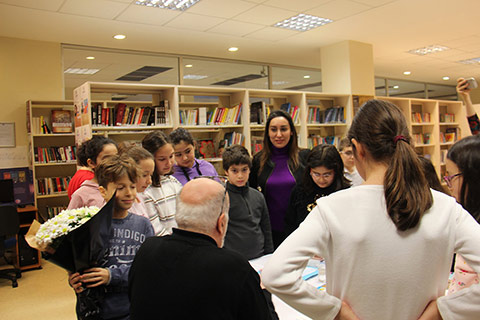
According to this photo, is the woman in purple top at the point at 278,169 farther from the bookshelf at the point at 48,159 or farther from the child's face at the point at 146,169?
the bookshelf at the point at 48,159

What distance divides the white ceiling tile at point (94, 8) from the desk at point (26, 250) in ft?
8.89

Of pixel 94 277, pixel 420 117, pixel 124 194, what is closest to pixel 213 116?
pixel 124 194

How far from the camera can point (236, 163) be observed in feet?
8.57

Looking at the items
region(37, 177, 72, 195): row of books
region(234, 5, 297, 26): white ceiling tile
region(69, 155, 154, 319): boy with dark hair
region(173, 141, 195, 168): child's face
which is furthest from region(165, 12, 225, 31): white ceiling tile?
region(69, 155, 154, 319): boy with dark hair

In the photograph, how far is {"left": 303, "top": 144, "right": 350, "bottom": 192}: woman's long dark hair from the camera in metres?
2.46

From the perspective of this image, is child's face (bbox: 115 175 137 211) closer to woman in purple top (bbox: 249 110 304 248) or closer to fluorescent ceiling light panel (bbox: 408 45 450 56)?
woman in purple top (bbox: 249 110 304 248)

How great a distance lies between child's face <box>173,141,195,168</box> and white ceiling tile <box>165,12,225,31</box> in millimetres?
2544

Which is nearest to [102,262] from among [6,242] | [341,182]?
[341,182]

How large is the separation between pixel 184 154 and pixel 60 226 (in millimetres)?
1439

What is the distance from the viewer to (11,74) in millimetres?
5414

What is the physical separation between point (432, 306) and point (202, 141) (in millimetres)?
4141

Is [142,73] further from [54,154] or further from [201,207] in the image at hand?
[201,207]

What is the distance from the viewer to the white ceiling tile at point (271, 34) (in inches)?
219

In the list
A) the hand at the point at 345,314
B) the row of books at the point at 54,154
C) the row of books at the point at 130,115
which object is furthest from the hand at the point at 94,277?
the row of books at the point at 54,154
